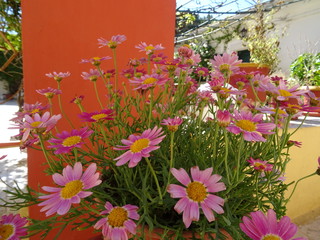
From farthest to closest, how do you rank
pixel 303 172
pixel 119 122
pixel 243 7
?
pixel 243 7
pixel 303 172
pixel 119 122

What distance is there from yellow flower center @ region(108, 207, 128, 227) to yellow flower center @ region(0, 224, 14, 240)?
0.52 ft

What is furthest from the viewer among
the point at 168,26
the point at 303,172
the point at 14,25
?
the point at 14,25

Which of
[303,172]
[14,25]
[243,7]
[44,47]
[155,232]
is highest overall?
[243,7]

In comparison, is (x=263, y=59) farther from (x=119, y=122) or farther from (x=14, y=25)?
(x=119, y=122)

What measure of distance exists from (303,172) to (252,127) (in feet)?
4.05

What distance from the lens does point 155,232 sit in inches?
15.1

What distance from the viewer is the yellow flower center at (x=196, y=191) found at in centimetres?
31

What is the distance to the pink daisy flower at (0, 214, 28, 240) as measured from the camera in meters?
0.34

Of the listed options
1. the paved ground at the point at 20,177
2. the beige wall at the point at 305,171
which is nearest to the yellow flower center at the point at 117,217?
the paved ground at the point at 20,177

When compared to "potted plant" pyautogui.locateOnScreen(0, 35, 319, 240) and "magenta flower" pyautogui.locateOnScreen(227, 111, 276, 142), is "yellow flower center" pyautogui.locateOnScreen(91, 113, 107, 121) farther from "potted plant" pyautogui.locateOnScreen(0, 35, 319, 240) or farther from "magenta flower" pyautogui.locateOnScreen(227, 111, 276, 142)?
"magenta flower" pyautogui.locateOnScreen(227, 111, 276, 142)

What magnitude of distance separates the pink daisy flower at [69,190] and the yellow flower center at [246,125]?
0.72ft

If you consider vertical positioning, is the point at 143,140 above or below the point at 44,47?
below

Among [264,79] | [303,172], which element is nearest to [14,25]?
[264,79]

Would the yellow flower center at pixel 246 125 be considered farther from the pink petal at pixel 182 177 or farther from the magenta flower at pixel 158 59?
the magenta flower at pixel 158 59
